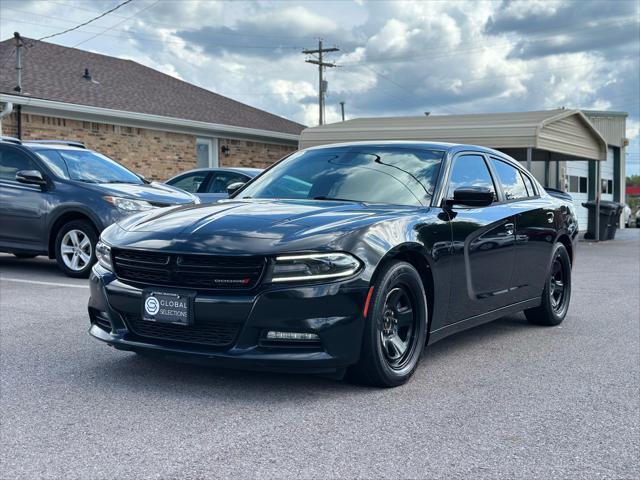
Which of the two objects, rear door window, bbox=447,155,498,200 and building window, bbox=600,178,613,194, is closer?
rear door window, bbox=447,155,498,200

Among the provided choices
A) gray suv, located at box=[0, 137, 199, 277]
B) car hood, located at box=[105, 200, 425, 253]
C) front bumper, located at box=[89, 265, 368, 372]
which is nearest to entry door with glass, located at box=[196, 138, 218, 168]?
gray suv, located at box=[0, 137, 199, 277]

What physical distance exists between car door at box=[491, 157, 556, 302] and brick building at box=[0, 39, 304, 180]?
1330cm

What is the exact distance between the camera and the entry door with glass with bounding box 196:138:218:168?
23594mm

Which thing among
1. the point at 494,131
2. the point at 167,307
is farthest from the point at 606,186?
the point at 167,307

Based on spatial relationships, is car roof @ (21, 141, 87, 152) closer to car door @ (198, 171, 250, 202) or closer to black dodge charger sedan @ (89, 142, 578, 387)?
car door @ (198, 171, 250, 202)

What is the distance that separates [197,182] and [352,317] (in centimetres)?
985

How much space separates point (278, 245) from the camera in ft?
14.6

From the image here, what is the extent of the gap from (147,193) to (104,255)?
5.61 metres

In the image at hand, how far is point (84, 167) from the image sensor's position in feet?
35.9

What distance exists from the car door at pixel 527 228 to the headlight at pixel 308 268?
2.39 meters

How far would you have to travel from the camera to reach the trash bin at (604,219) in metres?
23.3

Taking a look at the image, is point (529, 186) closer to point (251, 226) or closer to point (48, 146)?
point (251, 226)

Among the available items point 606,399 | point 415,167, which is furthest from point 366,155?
point 606,399

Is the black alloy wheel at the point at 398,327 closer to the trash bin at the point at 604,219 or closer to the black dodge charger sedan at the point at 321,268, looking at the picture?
the black dodge charger sedan at the point at 321,268
